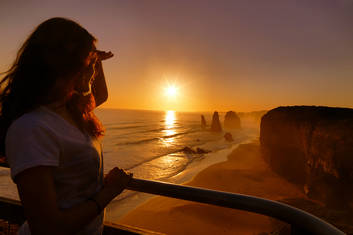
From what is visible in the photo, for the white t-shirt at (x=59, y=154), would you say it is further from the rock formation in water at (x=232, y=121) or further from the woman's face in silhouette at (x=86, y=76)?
the rock formation in water at (x=232, y=121)

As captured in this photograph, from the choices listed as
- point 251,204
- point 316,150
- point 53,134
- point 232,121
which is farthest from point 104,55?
point 232,121

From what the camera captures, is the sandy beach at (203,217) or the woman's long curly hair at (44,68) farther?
the sandy beach at (203,217)

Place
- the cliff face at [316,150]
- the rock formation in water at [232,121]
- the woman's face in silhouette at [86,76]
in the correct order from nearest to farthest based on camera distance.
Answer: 1. the woman's face in silhouette at [86,76]
2. the cliff face at [316,150]
3. the rock formation in water at [232,121]

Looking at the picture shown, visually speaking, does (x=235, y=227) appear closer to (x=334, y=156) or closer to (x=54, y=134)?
(x=334, y=156)

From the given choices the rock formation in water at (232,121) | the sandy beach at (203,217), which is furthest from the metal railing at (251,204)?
the rock formation in water at (232,121)

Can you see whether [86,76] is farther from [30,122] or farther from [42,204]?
[42,204]

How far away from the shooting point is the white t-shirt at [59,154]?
67 cm

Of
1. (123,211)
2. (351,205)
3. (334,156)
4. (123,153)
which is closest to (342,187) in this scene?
(351,205)

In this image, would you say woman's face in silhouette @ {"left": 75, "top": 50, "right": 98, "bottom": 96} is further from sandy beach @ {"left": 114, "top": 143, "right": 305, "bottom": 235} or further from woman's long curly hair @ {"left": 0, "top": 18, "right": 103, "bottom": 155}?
sandy beach @ {"left": 114, "top": 143, "right": 305, "bottom": 235}

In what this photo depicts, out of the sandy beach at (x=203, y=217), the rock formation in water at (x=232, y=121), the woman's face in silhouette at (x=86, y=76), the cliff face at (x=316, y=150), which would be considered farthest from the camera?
the rock formation in water at (x=232, y=121)

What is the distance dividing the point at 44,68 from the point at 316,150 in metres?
14.5

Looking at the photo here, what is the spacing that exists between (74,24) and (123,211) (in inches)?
408

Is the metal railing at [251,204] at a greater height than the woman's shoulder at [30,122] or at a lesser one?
lesser

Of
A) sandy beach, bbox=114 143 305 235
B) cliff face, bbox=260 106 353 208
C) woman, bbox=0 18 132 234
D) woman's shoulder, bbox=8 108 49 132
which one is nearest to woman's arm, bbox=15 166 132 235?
woman, bbox=0 18 132 234
